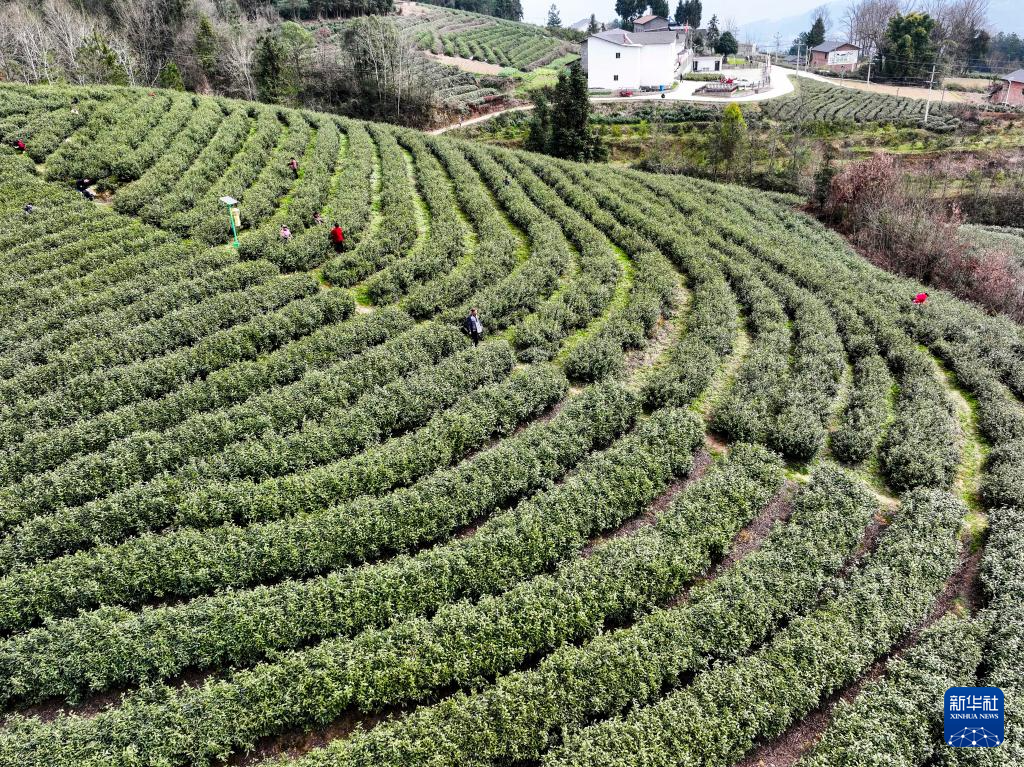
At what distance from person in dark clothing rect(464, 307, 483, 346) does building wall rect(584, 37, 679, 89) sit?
7053 centimetres

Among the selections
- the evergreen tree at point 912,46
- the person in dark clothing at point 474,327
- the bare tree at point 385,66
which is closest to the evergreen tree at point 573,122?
the bare tree at point 385,66

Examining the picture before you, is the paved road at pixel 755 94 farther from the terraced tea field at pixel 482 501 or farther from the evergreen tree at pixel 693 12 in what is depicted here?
the terraced tea field at pixel 482 501

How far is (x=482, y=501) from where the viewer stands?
12398 mm

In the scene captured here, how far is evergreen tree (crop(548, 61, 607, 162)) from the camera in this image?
160 feet

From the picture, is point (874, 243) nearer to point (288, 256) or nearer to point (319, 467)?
point (288, 256)

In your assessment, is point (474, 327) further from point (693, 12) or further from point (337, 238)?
point (693, 12)

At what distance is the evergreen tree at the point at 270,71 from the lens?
176ft

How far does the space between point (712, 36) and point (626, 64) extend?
5417 centimetres

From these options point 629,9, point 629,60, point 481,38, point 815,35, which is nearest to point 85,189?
point 629,60

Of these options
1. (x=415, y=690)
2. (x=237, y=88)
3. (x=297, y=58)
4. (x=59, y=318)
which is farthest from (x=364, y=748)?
(x=297, y=58)

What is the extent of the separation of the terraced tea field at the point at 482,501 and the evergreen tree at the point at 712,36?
110555mm

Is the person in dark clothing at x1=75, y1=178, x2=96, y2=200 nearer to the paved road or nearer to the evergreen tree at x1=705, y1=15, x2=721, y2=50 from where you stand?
the paved road

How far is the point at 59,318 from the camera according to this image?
17875 millimetres

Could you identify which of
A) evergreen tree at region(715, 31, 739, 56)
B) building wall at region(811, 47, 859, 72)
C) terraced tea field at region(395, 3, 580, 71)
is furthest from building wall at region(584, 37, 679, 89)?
building wall at region(811, 47, 859, 72)
